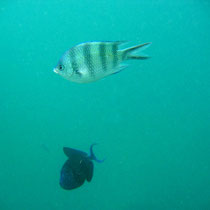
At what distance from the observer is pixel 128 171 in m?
8.79

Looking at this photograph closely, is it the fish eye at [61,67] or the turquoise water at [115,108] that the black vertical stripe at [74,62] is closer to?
the fish eye at [61,67]

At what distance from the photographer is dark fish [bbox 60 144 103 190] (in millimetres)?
2252

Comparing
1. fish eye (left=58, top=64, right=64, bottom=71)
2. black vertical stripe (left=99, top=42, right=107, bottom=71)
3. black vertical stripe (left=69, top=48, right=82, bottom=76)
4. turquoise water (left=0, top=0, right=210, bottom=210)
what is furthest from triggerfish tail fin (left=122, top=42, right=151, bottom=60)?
turquoise water (left=0, top=0, right=210, bottom=210)

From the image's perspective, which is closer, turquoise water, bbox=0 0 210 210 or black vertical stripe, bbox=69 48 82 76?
black vertical stripe, bbox=69 48 82 76

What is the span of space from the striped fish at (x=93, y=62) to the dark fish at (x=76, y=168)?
1.02 metres

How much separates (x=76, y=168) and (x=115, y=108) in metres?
9.51

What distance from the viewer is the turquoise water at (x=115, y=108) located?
821 cm

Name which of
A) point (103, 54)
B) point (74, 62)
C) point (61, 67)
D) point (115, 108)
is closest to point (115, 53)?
point (103, 54)

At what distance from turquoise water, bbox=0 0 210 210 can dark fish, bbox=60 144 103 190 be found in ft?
20.4

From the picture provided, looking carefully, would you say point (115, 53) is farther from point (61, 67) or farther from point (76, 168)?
point (76, 168)

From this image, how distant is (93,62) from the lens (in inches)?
58.5

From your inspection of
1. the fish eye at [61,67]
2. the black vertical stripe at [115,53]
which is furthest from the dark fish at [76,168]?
the black vertical stripe at [115,53]

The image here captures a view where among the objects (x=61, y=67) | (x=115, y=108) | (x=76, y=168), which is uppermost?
(x=115, y=108)

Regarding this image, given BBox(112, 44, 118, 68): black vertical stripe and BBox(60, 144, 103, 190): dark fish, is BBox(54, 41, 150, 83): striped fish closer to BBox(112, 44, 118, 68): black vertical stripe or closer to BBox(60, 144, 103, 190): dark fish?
BBox(112, 44, 118, 68): black vertical stripe
